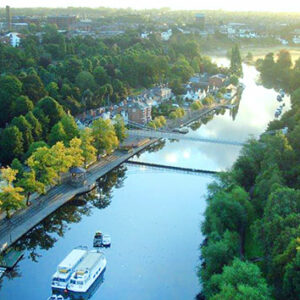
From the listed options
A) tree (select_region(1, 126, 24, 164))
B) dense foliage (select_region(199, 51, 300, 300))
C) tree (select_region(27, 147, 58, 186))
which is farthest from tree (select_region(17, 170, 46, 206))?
dense foliage (select_region(199, 51, 300, 300))

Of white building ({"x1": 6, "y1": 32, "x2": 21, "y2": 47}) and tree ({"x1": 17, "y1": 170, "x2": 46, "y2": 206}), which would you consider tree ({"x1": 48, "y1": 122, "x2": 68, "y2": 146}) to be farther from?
white building ({"x1": 6, "y1": 32, "x2": 21, "y2": 47})

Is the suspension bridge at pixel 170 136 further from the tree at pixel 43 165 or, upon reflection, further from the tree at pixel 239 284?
the tree at pixel 239 284

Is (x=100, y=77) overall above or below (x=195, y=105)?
above

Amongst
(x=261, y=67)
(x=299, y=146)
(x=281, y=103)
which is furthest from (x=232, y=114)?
(x=261, y=67)

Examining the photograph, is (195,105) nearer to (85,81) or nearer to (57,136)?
(85,81)

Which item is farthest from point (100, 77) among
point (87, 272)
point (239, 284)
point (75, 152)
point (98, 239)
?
point (239, 284)

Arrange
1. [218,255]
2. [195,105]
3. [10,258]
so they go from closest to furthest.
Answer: [218,255] → [10,258] → [195,105]

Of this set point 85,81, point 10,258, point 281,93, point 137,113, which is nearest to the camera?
point 10,258

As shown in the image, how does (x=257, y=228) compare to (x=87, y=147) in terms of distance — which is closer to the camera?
(x=257, y=228)
